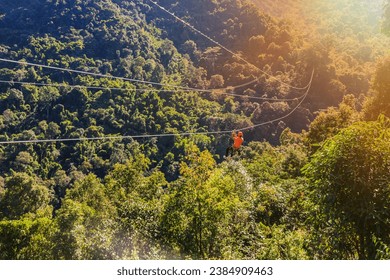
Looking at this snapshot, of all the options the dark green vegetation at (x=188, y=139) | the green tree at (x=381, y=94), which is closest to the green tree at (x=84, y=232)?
the dark green vegetation at (x=188, y=139)

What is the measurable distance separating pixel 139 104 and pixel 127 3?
4447 centimetres

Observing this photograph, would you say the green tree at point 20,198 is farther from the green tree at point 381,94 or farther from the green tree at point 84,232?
the green tree at point 381,94

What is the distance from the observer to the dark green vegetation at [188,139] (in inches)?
283

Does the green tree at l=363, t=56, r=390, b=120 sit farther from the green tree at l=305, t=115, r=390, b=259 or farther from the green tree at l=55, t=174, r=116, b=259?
the green tree at l=55, t=174, r=116, b=259

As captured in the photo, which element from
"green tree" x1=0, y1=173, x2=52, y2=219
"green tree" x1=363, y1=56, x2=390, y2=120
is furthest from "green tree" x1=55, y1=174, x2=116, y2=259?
"green tree" x1=363, y1=56, x2=390, y2=120

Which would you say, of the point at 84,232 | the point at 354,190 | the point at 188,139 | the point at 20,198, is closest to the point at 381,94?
the point at 354,190

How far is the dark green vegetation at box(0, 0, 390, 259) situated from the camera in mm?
7188

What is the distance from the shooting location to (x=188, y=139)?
5506 centimetres

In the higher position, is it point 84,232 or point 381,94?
point 381,94

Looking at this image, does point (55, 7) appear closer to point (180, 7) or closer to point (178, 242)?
point (180, 7)

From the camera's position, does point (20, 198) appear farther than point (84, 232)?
Yes

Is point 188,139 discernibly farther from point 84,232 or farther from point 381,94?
point 381,94

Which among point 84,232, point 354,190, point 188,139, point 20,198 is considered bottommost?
point 188,139
